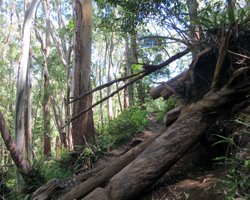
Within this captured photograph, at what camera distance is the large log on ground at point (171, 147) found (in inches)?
157

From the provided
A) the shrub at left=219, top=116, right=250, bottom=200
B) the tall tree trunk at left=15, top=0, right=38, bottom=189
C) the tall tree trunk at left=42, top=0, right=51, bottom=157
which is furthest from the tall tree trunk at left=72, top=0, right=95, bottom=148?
the tall tree trunk at left=42, top=0, right=51, bottom=157

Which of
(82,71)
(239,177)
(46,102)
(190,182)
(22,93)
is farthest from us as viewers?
(46,102)

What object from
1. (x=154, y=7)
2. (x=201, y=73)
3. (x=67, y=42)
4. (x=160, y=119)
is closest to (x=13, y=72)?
(x=67, y=42)

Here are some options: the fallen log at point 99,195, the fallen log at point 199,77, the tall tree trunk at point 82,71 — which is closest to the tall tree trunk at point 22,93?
the tall tree trunk at point 82,71

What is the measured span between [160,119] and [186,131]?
598 cm

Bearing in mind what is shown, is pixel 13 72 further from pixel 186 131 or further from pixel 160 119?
pixel 186 131

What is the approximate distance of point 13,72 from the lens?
27.8m

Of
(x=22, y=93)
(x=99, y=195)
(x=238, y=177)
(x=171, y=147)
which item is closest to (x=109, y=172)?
(x=99, y=195)

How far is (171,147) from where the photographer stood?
4.07m

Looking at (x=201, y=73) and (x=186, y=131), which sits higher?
(x=201, y=73)

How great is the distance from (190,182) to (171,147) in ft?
1.50

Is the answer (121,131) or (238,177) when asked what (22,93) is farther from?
(238,177)

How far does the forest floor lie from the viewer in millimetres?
3521

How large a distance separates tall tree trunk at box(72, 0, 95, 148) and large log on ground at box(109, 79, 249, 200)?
384 centimetres
